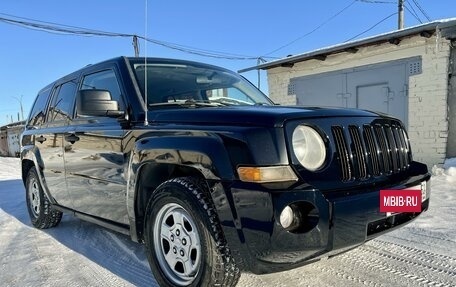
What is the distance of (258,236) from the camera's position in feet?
7.09

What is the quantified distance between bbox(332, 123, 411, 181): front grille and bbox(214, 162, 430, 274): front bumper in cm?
20

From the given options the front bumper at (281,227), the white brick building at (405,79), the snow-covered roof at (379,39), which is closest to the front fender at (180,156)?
the front bumper at (281,227)

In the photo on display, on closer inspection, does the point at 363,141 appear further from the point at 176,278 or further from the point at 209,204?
the point at 176,278

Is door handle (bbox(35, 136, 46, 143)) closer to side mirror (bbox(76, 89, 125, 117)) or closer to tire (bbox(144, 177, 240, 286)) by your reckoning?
side mirror (bbox(76, 89, 125, 117))

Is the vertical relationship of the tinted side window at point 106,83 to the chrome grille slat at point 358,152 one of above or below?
above

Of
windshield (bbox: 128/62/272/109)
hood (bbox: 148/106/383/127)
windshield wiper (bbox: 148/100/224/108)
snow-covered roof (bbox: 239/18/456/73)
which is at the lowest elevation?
hood (bbox: 148/106/383/127)

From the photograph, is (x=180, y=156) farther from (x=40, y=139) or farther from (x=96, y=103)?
(x=40, y=139)

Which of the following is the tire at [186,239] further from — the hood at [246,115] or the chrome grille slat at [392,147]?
the chrome grille slat at [392,147]

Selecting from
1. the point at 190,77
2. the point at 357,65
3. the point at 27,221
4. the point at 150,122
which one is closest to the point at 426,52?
the point at 357,65

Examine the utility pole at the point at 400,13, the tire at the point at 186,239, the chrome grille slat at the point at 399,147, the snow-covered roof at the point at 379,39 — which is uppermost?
the utility pole at the point at 400,13

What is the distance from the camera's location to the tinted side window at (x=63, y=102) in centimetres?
442

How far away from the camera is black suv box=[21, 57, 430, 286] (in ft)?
7.22

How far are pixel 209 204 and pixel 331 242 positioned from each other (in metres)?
0.73

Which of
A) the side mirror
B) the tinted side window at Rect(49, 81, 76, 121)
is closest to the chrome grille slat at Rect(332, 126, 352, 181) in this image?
the side mirror
